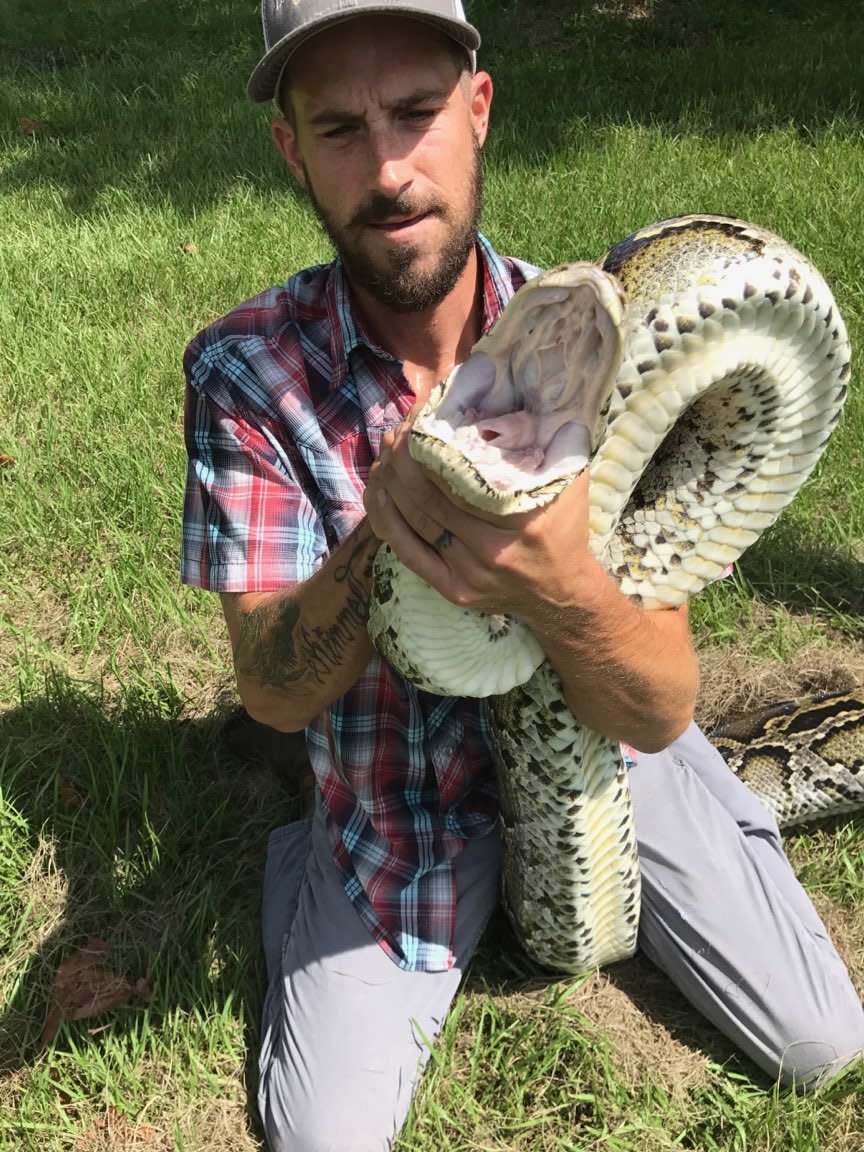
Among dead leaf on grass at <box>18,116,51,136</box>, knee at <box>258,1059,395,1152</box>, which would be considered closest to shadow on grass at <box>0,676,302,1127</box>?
knee at <box>258,1059,395,1152</box>

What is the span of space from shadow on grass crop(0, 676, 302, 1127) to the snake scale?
84cm

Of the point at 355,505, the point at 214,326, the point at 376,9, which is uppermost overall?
the point at 376,9

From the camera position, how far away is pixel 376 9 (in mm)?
2148

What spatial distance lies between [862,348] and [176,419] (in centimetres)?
301

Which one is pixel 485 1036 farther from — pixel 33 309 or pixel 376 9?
pixel 33 309

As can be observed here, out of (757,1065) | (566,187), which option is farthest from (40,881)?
(566,187)

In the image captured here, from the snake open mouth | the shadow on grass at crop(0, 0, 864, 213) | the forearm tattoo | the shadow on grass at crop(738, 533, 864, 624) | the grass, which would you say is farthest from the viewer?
the shadow on grass at crop(0, 0, 864, 213)

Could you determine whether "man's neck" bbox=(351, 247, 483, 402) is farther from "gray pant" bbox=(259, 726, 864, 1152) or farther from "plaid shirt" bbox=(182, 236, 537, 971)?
"gray pant" bbox=(259, 726, 864, 1152)

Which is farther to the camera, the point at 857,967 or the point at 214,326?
the point at 857,967

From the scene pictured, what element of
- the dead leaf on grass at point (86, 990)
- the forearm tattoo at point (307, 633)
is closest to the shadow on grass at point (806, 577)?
the forearm tattoo at point (307, 633)

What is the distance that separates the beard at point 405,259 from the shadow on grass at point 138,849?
1398 mm

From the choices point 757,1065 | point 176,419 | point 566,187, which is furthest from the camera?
point 566,187

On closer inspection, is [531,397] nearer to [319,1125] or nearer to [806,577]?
[319,1125]

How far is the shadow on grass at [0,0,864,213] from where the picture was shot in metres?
7.21
